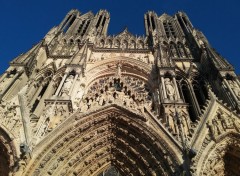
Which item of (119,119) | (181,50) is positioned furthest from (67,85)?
(181,50)

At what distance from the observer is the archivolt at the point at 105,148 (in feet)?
28.1

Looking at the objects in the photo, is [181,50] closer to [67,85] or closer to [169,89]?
[169,89]

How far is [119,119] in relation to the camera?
10367 mm

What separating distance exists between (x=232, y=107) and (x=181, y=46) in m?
8.57

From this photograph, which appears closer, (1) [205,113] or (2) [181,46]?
(1) [205,113]

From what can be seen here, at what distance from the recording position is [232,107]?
10758 mm

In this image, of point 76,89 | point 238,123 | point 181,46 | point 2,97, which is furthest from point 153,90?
point 2,97

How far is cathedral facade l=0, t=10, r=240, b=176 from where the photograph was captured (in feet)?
28.0

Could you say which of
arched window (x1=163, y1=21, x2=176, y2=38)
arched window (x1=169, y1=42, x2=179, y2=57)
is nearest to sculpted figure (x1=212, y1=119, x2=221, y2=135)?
arched window (x1=169, y1=42, x2=179, y2=57)

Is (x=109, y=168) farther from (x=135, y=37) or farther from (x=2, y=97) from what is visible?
(x=135, y=37)

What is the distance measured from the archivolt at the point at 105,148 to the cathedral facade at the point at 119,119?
0.11 ft

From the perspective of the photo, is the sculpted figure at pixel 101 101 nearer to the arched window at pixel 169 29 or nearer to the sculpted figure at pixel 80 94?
the sculpted figure at pixel 80 94

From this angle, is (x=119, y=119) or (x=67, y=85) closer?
(x=119, y=119)

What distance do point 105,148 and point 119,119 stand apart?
1.29 m
